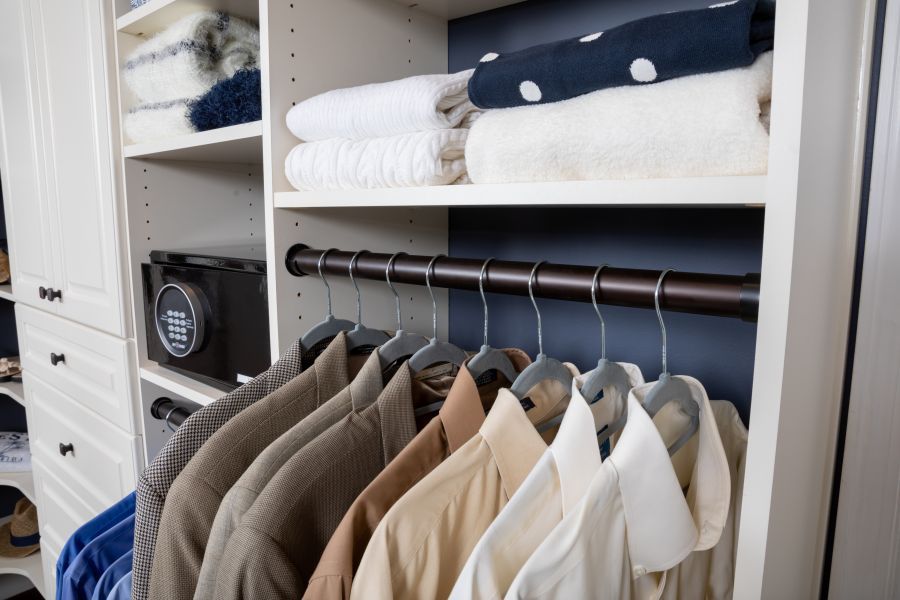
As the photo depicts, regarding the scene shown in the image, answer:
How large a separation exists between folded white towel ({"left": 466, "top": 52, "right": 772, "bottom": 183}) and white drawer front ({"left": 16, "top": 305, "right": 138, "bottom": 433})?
3.06 feet

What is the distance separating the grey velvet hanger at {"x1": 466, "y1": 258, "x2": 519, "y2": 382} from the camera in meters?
0.63

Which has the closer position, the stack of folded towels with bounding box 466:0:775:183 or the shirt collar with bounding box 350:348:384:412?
the stack of folded towels with bounding box 466:0:775:183

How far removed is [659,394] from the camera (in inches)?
20.6

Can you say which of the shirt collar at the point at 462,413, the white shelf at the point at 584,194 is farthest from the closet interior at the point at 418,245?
the shirt collar at the point at 462,413

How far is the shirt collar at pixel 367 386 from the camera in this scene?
2.18ft

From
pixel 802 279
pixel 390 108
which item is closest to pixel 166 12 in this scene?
pixel 390 108

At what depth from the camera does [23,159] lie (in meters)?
1.39

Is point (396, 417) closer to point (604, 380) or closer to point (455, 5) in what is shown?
point (604, 380)

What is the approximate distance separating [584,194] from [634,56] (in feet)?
0.37

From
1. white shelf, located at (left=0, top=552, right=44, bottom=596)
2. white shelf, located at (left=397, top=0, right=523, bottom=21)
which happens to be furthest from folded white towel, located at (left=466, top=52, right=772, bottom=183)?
white shelf, located at (left=0, top=552, right=44, bottom=596)

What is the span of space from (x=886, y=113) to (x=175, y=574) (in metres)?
0.82

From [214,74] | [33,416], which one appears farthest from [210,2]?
[33,416]

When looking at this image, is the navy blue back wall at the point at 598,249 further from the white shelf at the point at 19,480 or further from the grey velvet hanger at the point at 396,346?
the white shelf at the point at 19,480

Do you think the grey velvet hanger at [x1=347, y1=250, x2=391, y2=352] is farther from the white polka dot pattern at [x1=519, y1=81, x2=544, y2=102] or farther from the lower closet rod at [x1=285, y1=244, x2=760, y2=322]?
the white polka dot pattern at [x1=519, y1=81, x2=544, y2=102]
